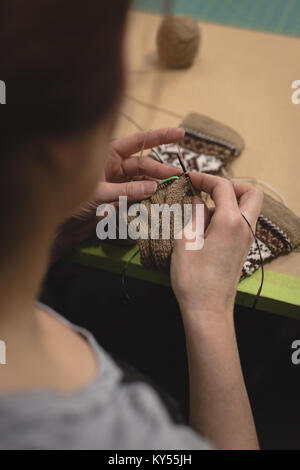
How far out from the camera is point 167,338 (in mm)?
1003

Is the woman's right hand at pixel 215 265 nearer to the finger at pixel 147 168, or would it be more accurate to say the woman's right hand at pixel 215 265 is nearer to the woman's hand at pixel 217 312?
the woman's hand at pixel 217 312

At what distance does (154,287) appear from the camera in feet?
3.29

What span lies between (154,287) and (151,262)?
33 centimetres

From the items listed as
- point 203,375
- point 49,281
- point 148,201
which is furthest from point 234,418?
point 49,281

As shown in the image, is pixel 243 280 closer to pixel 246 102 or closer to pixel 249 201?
pixel 249 201

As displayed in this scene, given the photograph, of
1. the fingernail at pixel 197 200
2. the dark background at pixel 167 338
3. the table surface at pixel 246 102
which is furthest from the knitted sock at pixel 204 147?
the dark background at pixel 167 338

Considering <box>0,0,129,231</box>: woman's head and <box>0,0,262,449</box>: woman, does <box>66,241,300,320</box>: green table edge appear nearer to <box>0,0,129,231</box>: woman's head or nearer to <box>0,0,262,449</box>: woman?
<box>0,0,262,449</box>: woman

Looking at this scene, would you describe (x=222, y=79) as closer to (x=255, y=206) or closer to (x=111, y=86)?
(x=255, y=206)

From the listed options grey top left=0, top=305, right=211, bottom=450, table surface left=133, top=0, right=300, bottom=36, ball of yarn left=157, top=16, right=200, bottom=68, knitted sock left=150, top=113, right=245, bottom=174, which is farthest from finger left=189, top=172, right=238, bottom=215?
table surface left=133, top=0, right=300, bottom=36

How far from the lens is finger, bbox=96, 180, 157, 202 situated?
0.69 metres

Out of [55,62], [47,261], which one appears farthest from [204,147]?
[55,62]

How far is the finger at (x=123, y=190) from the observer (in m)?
0.69

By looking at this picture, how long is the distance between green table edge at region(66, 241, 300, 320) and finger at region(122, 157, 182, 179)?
0.13 meters

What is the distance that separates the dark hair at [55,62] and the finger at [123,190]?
40 centimetres
